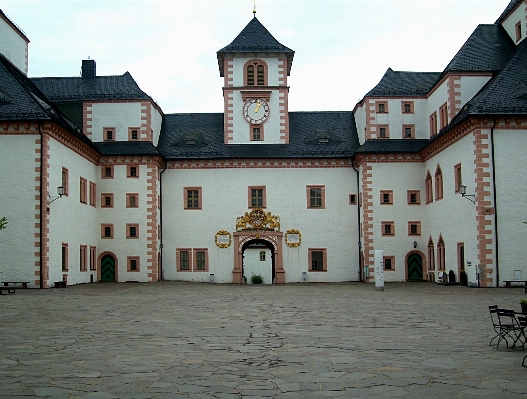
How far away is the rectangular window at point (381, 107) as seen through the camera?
4747 cm

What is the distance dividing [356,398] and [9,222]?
29.9 metres

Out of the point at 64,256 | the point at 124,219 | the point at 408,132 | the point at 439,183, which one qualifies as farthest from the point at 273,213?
the point at 64,256

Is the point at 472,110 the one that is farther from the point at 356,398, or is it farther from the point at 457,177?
the point at 356,398

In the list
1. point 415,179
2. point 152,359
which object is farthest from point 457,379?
point 415,179

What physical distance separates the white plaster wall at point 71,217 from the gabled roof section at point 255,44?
40.3ft

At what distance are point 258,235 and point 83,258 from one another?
1134 centimetres

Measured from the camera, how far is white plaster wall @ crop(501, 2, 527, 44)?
41875 millimetres

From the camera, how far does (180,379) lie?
35.2 feet

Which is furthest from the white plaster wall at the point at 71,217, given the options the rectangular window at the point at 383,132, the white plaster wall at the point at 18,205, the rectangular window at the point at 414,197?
the rectangular window at the point at 414,197

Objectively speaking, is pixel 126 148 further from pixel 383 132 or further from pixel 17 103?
pixel 383 132

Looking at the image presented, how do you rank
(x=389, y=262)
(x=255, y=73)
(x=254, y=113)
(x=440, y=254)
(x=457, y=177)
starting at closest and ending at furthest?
(x=457, y=177), (x=440, y=254), (x=389, y=262), (x=254, y=113), (x=255, y=73)

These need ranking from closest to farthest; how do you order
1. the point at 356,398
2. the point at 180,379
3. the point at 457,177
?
the point at 356,398, the point at 180,379, the point at 457,177

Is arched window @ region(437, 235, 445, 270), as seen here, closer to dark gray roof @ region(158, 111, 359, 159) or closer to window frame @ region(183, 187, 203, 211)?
dark gray roof @ region(158, 111, 359, 159)

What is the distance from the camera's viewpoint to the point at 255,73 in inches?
1930
